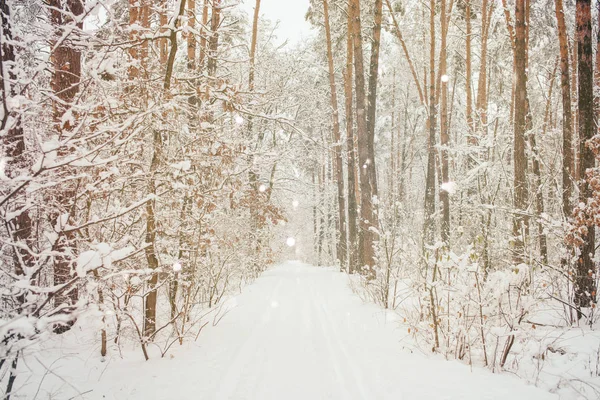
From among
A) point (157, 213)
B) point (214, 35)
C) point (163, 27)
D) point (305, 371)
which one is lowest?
point (305, 371)

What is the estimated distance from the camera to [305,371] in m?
4.16

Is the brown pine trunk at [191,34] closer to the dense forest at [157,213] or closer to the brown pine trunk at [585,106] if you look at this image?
the dense forest at [157,213]

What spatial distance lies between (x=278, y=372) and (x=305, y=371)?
1.14 ft

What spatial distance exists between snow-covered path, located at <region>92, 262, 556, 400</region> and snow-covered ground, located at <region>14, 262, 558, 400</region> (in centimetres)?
1

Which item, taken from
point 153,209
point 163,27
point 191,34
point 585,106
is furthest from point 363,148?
point 153,209

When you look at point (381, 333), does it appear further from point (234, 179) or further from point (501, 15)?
point (501, 15)

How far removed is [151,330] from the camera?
4785mm

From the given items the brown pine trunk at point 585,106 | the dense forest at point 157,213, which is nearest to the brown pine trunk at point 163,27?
the dense forest at point 157,213

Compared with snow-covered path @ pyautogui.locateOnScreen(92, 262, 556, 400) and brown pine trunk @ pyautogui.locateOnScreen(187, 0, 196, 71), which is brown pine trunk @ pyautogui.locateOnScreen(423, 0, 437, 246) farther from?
brown pine trunk @ pyautogui.locateOnScreen(187, 0, 196, 71)

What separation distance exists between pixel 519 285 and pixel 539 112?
21020 mm

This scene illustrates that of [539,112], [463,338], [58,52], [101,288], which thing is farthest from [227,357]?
[539,112]

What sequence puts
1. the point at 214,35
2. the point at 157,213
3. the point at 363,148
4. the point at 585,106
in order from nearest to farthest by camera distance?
1. the point at 157,213
2. the point at 214,35
3. the point at 585,106
4. the point at 363,148

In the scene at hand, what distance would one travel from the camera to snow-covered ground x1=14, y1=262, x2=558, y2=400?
3467mm

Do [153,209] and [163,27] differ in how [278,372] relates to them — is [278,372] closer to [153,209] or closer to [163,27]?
[153,209]
